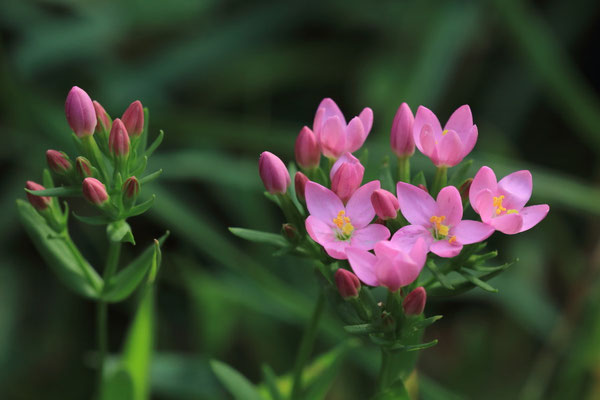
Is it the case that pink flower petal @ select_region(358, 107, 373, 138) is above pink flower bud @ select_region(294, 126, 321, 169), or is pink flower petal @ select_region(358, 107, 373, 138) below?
above

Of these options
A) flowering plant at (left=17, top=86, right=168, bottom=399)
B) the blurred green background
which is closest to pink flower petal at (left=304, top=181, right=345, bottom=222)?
flowering plant at (left=17, top=86, right=168, bottom=399)

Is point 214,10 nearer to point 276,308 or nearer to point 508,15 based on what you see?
point 508,15

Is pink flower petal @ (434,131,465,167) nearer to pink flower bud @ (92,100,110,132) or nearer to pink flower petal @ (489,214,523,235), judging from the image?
pink flower petal @ (489,214,523,235)

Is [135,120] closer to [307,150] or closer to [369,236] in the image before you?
[307,150]


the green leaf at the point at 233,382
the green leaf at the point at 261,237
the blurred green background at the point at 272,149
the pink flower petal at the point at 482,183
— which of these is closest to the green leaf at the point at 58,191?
the green leaf at the point at 261,237

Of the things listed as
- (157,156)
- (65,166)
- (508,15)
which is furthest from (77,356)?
(508,15)

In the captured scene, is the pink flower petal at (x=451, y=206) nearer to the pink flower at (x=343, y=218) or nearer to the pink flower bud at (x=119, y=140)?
the pink flower at (x=343, y=218)

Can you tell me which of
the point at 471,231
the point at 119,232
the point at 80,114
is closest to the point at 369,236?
the point at 471,231
